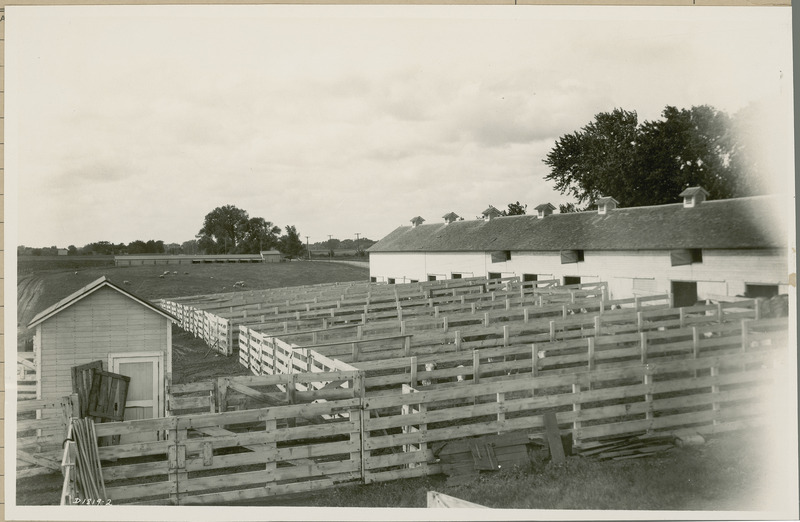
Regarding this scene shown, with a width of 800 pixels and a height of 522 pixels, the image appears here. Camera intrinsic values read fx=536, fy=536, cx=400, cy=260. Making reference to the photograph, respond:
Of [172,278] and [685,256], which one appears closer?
[172,278]

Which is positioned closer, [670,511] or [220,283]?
[670,511]

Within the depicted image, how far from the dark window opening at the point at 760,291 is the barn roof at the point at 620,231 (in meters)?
0.42

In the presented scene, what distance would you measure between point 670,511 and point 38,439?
6.14m

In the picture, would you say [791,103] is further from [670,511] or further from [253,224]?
[253,224]

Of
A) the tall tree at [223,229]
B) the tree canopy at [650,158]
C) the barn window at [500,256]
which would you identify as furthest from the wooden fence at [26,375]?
the barn window at [500,256]

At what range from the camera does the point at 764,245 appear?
548 centimetres

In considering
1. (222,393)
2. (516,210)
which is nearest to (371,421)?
(222,393)

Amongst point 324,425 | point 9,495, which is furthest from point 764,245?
point 9,495

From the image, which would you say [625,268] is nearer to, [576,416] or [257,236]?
[576,416]

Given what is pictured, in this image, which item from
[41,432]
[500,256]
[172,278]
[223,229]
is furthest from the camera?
[500,256]

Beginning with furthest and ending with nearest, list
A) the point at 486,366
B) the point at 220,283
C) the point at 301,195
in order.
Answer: the point at 220,283, the point at 486,366, the point at 301,195

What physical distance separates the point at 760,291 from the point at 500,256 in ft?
20.1

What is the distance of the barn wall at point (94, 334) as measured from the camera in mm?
5586

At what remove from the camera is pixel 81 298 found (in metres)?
5.73
